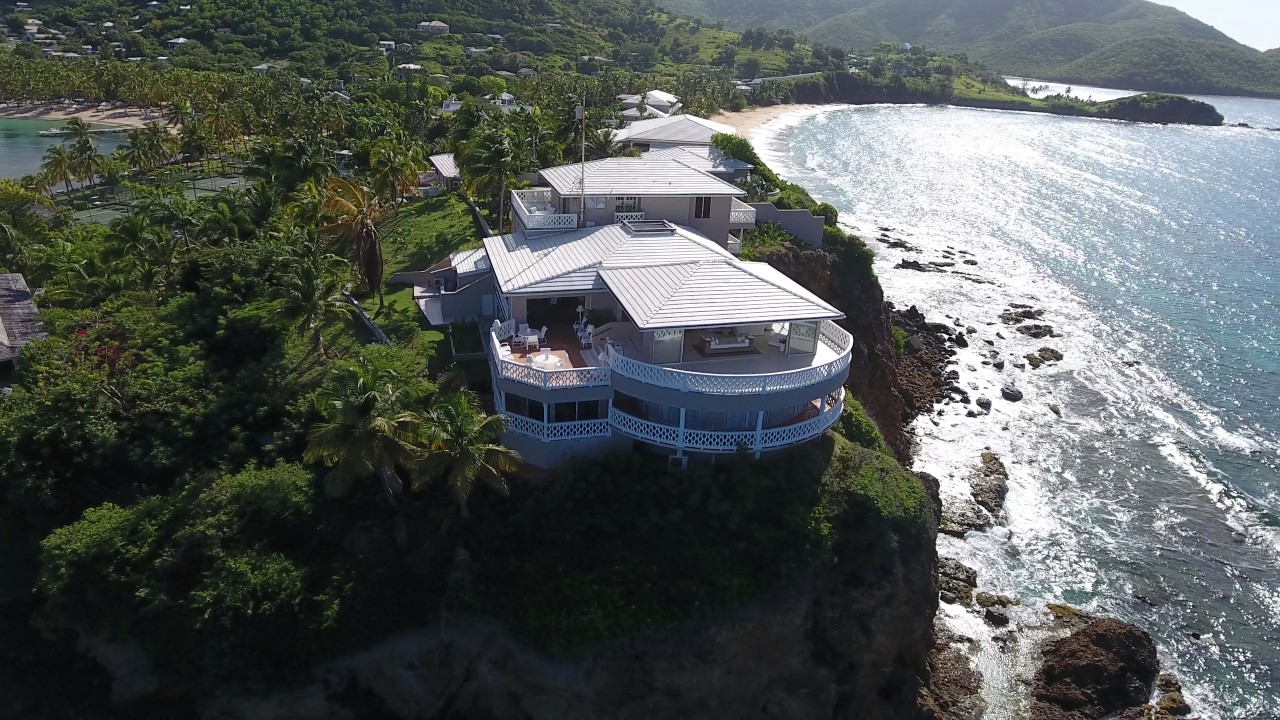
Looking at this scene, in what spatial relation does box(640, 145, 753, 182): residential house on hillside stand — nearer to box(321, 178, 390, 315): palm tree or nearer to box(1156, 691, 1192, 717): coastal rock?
box(321, 178, 390, 315): palm tree

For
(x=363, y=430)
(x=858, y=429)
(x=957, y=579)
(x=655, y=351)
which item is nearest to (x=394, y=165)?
(x=655, y=351)

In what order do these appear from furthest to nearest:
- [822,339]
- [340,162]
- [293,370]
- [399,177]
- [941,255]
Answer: [941,255] < [340,162] < [399,177] < [293,370] < [822,339]

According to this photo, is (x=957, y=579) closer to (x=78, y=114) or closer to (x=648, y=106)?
(x=648, y=106)

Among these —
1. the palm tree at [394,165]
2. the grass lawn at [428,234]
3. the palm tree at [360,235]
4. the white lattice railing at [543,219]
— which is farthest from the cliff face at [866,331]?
the palm tree at [394,165]

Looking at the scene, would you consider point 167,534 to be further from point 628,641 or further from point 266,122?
point 266,122

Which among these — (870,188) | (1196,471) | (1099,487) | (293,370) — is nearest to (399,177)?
(293,370)

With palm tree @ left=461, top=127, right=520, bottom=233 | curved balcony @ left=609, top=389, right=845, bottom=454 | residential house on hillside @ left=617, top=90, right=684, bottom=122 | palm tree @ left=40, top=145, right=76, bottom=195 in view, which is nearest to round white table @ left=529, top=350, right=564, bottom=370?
curved balcony @ left=609, top=389, right=845, bottom=454

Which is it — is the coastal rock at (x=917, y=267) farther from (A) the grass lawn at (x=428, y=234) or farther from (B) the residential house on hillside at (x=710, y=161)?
(A) the grass lawn at (x=428, y=234)
